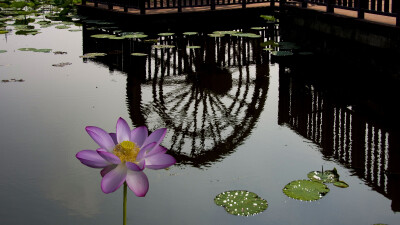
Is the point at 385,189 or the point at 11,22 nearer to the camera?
the point at 385,189

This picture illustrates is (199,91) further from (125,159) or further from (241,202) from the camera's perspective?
(125,159)

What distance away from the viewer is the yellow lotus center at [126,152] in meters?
1.46

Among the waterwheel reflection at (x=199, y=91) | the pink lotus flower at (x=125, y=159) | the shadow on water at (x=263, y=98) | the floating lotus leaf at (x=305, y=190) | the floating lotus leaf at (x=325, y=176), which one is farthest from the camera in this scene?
the waterwheel reflection at (x=199, y=91)

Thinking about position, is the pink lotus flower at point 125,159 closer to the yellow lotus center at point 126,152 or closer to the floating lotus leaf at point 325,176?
the yellow lotus center at point 126,152

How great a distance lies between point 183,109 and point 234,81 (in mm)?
1766

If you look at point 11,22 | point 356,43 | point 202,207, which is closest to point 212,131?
point 202,207

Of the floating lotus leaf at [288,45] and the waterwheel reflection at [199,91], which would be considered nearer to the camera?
the waterwheel reflection at [199,91]

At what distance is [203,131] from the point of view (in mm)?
5637

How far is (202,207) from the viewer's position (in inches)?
148

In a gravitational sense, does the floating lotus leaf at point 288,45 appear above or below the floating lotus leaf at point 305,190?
above

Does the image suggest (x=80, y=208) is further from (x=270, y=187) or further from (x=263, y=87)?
(x=263, y=87)

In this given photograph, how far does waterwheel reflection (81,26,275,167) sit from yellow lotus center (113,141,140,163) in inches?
126

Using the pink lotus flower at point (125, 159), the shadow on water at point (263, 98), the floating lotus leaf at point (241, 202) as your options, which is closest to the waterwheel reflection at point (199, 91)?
the shadow on water at point (263, 98)

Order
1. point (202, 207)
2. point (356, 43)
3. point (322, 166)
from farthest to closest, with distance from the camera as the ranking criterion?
point (356, 43)
point (322, 166)
point (202, 207)
